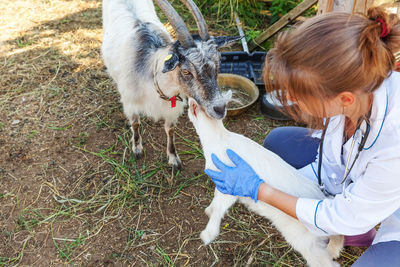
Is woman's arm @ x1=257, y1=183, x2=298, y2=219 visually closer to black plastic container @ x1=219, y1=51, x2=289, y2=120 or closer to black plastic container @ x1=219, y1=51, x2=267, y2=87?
black plastic container @ x1=219, y1=51, x2=289, y2=120

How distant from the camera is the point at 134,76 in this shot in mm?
2928

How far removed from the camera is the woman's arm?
68.3 inches

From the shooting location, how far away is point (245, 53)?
4.26 m

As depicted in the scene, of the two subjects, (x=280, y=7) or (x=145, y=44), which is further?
(x=280, y=7)

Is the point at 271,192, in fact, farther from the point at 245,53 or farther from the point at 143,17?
the point at 245,53

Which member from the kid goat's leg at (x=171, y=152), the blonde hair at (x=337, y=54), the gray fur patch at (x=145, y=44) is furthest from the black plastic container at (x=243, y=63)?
the blonde hair at (x=337, y=54)

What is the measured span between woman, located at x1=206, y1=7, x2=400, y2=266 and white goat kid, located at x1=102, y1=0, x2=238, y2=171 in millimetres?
808

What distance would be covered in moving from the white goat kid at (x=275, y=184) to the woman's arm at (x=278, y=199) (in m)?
0.12

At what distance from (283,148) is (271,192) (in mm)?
753

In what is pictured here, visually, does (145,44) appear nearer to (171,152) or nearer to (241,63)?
(171,152)

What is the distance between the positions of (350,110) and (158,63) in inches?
66.2

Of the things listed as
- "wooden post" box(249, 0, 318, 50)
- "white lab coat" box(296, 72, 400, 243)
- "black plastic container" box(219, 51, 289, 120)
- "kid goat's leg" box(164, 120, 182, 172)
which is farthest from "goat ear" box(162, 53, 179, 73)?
"wooden post" box(249, 0, 318, 50)

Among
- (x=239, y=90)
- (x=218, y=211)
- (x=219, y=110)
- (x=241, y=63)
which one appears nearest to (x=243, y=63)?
(x=241, y=63)

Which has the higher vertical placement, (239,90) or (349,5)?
(349,5)
